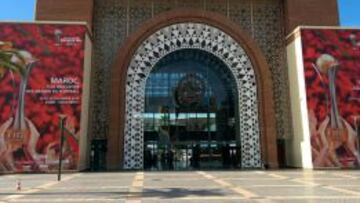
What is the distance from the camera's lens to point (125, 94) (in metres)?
27.3

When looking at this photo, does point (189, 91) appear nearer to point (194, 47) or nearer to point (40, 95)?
point (194, 47)

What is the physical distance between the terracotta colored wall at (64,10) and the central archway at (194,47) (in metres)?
3.33

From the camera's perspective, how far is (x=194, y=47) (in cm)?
2848

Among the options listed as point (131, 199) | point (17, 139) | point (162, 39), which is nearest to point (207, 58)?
point (162, 39)

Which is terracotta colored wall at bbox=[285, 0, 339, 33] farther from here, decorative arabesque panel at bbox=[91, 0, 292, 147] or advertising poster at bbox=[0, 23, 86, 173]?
advertising poster at bbox=[0, 23, 86, 173]

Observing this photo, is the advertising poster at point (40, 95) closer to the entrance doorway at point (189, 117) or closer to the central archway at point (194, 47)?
the central archway at point (194, 47)

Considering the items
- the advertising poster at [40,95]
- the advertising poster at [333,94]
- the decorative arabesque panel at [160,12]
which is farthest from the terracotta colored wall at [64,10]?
the advertising poster at [333,94]

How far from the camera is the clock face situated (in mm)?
28281

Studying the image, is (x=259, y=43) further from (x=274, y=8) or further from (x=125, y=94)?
(x=125, y=94)

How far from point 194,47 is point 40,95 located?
10523mm

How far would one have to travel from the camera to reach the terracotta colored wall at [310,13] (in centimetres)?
2823

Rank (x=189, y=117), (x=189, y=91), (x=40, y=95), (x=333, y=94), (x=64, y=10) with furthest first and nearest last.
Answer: (x=189, y=91) < (x=189, y=117) < (x=64, y=10) < (x=333, y=94) < (x=40, y=95)

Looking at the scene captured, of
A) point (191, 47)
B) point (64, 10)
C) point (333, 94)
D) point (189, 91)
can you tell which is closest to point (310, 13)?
point (333, 94)

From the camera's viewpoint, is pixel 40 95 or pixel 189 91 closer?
pixel 40 95
